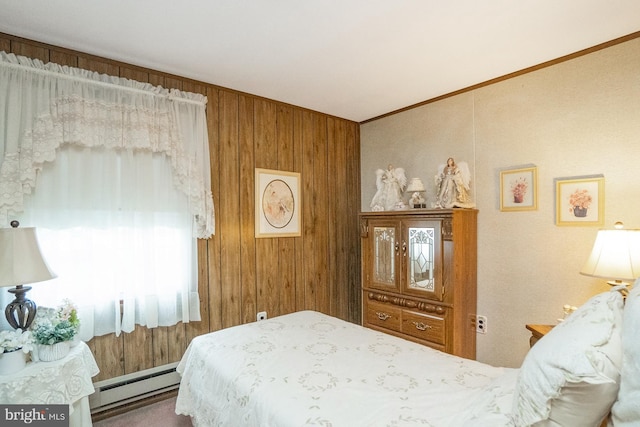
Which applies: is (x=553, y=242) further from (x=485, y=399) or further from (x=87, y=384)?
(x=87, y=384)

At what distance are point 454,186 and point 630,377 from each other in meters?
2.10

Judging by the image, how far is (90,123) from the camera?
2.21 metres

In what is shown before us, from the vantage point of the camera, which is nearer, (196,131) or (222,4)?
(222,4)

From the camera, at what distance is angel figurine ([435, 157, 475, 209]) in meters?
2.77

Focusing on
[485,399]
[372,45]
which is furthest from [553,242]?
[372,45]

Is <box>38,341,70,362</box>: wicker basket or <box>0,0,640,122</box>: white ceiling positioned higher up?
<box>0,0,640,122</box>: white ceiling

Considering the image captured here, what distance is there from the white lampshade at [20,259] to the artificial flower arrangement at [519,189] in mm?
3171

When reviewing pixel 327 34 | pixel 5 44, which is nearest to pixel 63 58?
pixel 5 44

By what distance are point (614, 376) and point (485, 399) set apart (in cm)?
46

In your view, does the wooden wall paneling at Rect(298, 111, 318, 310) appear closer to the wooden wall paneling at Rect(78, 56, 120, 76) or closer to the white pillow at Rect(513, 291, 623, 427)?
the wooden wall paneling at Rect(78, 56, 120, 76)

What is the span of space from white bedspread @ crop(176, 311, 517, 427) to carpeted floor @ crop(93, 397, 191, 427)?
18.3 inches

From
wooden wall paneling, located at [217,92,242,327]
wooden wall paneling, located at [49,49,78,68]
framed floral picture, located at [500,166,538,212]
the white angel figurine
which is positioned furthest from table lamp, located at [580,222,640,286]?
wooden wall paneling, located at [49,49,78,68]

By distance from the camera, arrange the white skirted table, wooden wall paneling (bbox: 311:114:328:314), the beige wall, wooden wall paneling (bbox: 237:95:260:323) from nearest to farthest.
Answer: the white skirted table → the beige wall → wooden wall paneling (bbox: 237:95:260:323) → wooden wall paneling (bbox: 311:114:328:314)

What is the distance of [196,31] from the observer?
2.01 meters
